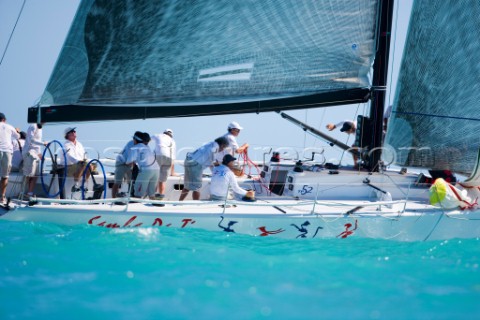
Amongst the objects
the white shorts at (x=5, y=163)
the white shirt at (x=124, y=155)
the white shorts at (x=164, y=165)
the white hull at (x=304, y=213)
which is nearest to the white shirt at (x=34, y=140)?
the white shorts at (x=5, y=163)

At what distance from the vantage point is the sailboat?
23.0 ft

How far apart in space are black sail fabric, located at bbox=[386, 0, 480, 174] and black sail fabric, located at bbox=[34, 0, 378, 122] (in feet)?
2.20

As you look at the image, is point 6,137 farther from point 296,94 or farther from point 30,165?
point 296,94

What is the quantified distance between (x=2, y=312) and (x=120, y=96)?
3274 millimetres

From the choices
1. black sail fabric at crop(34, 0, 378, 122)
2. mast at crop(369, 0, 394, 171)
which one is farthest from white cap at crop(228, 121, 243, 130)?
mast at crop(369, 0, 394, 171)

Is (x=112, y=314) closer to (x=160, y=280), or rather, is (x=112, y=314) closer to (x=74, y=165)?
(x=160, y=280)

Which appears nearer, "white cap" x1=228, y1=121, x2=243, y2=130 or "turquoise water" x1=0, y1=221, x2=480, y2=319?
"turquoise water" x1=0, y1=221, x2=480, y2=319

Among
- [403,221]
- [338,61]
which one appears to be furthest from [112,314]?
[338,61]

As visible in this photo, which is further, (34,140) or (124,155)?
(34,140)

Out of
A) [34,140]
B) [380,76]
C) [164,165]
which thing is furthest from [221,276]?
[380,76]

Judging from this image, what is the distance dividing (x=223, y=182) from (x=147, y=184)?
1.04m

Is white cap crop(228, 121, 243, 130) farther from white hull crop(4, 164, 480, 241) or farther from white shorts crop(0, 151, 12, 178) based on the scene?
white shorts crop(0, 151, 12, 178)

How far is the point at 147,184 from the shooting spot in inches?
300

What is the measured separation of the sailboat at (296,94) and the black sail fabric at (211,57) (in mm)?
15
